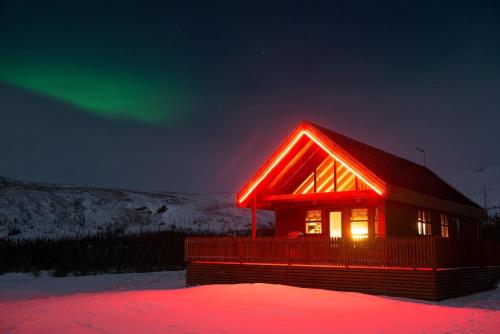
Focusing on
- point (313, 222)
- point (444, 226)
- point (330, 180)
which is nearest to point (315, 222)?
point (313, 222)

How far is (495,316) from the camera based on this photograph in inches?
619

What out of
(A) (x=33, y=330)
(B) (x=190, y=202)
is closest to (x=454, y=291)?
(A) (x=33, y=330)

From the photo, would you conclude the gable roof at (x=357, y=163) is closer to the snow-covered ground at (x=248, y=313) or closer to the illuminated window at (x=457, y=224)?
the illuminated window at (x=457, y=224)

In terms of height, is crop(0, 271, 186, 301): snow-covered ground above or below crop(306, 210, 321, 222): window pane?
below

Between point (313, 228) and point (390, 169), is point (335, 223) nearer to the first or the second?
point (313, 228)

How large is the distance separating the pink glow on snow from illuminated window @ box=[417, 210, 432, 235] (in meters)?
8.82

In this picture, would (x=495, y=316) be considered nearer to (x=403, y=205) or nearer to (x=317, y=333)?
(x=317, y=333)

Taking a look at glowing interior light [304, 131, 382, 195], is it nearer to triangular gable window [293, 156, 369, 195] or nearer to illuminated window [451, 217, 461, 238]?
triangular gable window [293, 156, 369, 195]

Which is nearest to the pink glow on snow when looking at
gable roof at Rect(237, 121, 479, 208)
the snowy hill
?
gable roof at Rect(237, 121, 479, 208)

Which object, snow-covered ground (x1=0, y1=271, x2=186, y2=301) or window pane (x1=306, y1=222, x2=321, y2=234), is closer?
snow-covered ground (x1=0, y1=271, x2=186, y2=301)

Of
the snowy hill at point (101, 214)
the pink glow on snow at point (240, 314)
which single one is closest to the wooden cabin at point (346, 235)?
the pink glow on snow at point (240, 314)

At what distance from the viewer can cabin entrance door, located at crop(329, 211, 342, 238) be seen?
86.2ft

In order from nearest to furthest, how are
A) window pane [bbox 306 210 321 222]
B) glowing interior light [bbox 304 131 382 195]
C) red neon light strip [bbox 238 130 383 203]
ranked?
glowing interior light [bbox 304 131 382 195], red neon light strip [bbox 238 130 383 203], window pane [bbox 306 210 321 222]

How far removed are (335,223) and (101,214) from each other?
54338mm
